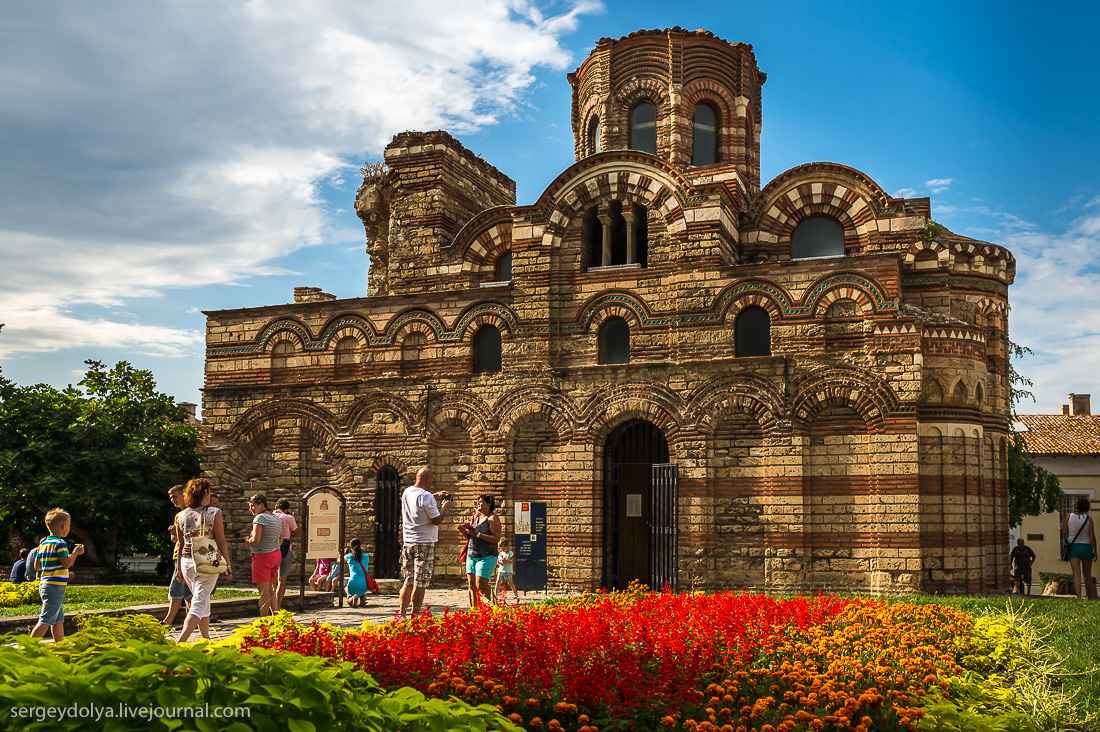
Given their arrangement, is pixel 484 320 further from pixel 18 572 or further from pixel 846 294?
pixel 18 572

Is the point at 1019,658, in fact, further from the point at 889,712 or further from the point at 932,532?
the point at 932,532

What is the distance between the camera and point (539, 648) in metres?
6.74

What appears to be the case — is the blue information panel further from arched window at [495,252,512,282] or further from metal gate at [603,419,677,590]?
arched window at [495,252,512,282]

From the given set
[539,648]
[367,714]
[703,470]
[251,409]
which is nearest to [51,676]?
[367,714]

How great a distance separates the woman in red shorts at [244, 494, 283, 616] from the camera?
10031 millimetres

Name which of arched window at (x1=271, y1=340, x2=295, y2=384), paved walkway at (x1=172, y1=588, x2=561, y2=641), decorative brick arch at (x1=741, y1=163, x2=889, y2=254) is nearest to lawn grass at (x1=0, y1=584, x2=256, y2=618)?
paved walkway at (x1=172, y1=588, x2=561, y2=641)

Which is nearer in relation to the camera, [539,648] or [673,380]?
[539,648]

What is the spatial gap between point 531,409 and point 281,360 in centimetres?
595

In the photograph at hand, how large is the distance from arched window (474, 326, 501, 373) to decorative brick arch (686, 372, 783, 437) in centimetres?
413

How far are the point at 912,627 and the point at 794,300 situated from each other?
7783 mm

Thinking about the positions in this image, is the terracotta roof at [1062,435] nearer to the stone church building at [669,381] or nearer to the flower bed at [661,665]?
the stone church building at [669,381]

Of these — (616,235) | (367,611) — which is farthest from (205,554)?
Answer: (616,235)

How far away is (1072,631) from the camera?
31.6 ft

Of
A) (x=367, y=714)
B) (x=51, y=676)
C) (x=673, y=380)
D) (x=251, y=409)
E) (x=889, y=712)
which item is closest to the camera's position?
(x=51, y=676)
